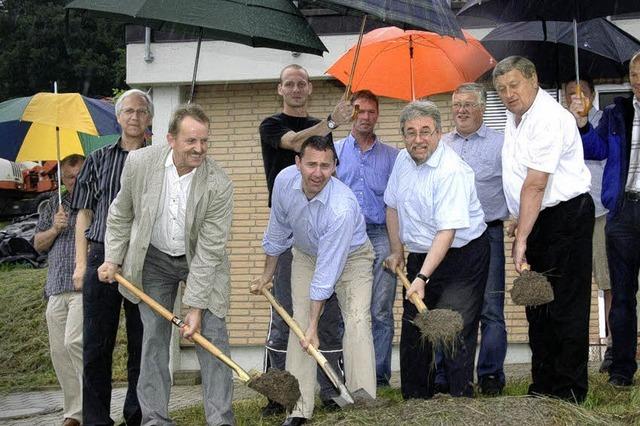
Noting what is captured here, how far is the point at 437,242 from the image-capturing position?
6.61 meters

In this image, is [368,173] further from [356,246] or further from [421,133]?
[421,133]

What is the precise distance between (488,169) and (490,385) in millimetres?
1538

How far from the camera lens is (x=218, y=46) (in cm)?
1153

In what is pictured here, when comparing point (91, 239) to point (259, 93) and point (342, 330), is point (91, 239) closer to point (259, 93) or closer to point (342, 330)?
point (342, 330)

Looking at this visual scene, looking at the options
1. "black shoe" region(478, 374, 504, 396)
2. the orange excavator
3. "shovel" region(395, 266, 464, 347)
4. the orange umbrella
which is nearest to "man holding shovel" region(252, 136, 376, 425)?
"shovel" region(395, 266, 464, 347)

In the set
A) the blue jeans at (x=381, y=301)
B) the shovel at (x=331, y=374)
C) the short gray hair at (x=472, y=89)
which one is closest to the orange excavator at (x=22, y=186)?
the blue jeans at (x=381, y=301)

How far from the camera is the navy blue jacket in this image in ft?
23.6

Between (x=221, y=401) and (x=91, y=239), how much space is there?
147 cm

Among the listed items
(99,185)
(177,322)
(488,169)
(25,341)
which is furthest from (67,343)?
(25,341)

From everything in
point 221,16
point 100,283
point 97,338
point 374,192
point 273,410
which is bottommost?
point 273,410

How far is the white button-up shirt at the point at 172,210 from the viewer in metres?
6.69

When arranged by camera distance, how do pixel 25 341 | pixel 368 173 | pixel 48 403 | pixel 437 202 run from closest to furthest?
1. pixel 437 202
2. pixel 368 173
3. pixel 48 403
4. pixel 25 341

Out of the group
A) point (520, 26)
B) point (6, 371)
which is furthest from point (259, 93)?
point (6, 371)

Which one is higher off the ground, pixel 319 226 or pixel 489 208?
pixel 489 208
